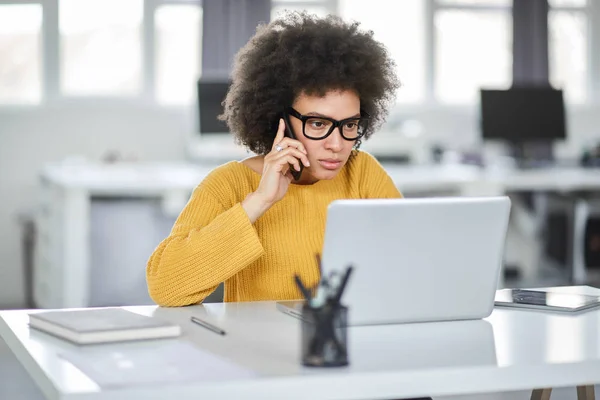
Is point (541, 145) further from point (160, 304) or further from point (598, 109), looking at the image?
point (160, 304)

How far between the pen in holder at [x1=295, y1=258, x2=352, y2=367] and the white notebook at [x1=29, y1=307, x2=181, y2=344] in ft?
0.96

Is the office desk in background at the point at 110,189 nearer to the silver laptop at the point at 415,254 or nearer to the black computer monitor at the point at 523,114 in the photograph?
the black computer monitor at the point at 523,114

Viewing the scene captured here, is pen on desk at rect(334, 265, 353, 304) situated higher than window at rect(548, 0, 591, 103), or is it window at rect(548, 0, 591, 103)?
window at rect(548, 0, 591, 103)

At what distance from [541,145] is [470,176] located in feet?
6.44

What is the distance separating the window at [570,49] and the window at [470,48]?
35cm

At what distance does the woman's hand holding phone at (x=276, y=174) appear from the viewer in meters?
1.87

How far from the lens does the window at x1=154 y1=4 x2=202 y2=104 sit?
241 inches

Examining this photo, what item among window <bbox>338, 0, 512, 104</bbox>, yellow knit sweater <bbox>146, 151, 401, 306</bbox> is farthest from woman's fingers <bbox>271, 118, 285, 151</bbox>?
window <bbox>338, 0, 512, 104</bbox>

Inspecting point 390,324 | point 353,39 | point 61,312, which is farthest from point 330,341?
point 353,39

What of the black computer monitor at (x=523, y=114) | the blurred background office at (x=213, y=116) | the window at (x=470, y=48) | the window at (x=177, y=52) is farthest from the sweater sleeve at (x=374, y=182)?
the window at (x=470, y=48)

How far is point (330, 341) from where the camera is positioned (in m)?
1.25

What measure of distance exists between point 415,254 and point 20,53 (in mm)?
4879

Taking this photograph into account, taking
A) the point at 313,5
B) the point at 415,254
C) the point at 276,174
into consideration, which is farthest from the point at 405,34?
the point at 415,254

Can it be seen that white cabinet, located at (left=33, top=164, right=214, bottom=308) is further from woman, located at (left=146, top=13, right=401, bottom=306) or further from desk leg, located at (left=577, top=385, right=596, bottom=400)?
desk leg, located at (left=577, top=385, right=596, bottom=400)
